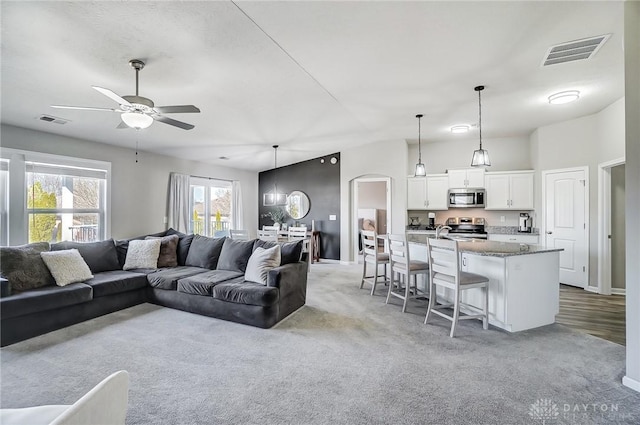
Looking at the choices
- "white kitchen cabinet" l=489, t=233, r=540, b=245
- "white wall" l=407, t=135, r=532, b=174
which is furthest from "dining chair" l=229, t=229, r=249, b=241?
"white kitchen cabinet" l=489, t=233, r=540, b=245

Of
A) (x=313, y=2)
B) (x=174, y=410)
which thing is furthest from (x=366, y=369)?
(x=313, y=2)

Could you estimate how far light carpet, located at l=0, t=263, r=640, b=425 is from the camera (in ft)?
6.44

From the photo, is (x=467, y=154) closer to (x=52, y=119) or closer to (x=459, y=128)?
(x=459, y=128)

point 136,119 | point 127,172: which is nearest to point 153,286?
point 136,119

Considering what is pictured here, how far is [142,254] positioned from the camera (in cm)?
456

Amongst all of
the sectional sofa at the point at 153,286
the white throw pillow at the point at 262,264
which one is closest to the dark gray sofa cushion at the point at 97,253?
the sectional sofa at the point at 153,286

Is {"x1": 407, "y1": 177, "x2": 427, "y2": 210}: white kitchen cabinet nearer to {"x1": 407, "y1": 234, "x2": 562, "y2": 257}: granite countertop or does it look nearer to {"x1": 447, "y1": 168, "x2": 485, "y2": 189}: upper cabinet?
{"x1": 447, "y1": 168, "x2": 485, "y2": 189}: upper cabinet

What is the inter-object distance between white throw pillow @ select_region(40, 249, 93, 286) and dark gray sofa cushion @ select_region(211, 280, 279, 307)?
1629 millimetres

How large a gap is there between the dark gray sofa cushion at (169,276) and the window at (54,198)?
1.78m

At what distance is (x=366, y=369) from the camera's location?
97.3 inches

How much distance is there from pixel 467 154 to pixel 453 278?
4.39 meters

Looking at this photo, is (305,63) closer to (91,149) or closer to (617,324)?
(91,149)

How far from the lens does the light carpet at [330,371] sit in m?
1.96

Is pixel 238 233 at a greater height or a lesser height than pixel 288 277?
greater
